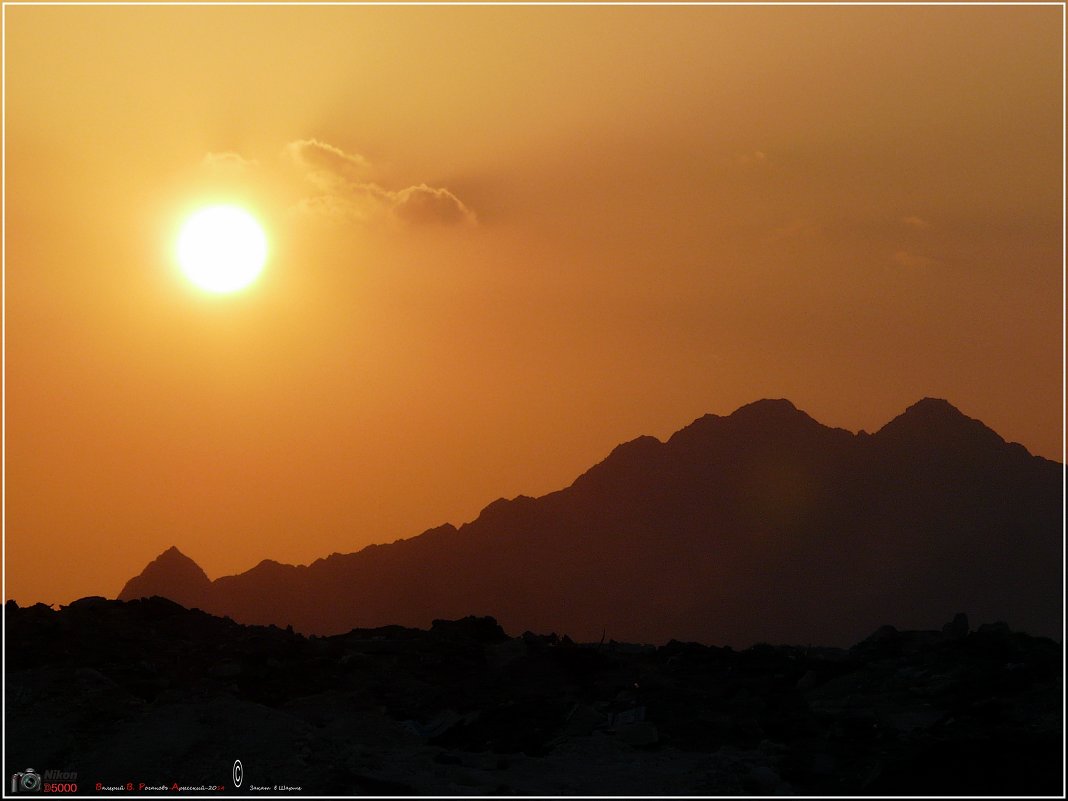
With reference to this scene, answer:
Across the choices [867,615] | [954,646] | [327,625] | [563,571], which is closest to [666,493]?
[563,571]

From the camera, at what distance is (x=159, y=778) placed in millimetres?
26406

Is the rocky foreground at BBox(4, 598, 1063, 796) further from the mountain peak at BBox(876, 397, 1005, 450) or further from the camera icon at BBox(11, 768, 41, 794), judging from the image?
the mountain peak at BBox(876, 397, 1005, 450)

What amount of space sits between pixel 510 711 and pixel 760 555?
491ft

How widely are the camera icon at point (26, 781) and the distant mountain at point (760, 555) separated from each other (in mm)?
134903

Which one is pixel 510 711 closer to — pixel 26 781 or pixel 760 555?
pixel 26 781

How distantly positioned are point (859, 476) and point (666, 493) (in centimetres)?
3010

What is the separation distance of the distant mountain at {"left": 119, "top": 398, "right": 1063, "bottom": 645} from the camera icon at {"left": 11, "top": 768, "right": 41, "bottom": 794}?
135 meters

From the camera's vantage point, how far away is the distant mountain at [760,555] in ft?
527

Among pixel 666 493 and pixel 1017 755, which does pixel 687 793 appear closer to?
pixel 1017 755

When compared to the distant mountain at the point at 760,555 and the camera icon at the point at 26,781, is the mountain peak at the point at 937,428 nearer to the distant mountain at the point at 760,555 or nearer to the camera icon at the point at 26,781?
the distant mountain at the point at 760,555

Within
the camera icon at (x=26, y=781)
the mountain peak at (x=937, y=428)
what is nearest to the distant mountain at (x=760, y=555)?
the mountain peak at (x=937, y=428)

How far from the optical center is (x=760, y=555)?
6988 inches

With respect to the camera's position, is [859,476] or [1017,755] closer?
[1017,755]

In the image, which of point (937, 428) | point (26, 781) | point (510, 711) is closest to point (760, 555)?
point (937, 428)
